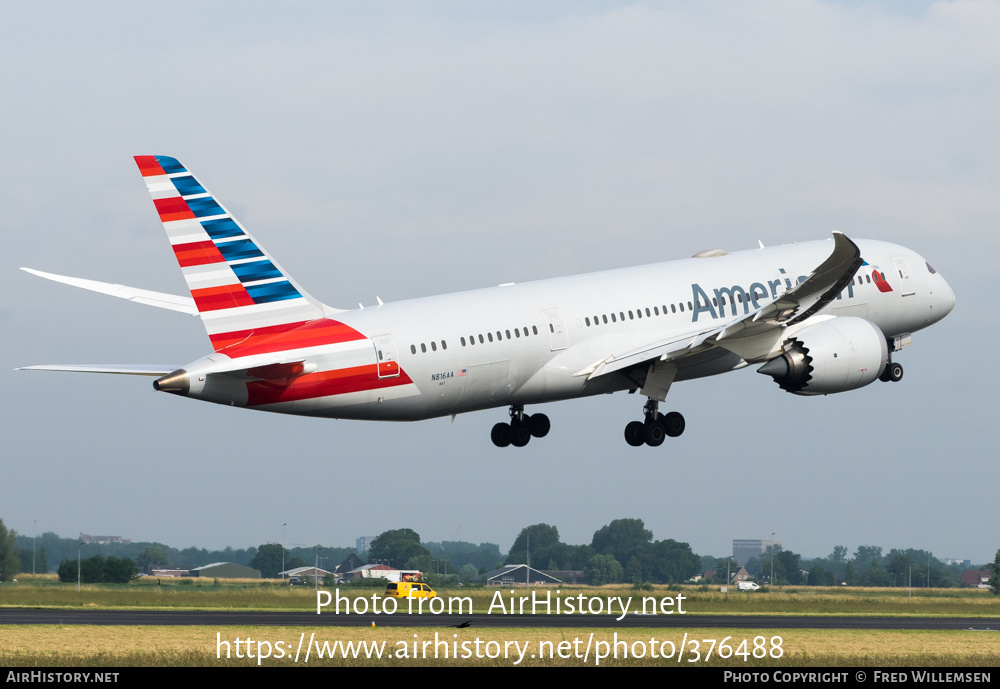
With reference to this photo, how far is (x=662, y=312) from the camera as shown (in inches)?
2077

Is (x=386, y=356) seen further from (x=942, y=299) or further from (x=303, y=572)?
(x=303, y=572)

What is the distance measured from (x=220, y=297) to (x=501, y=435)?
15.3 m

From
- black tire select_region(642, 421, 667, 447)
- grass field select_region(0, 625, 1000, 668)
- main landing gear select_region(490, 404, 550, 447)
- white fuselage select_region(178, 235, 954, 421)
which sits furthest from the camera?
main landing gear select_region(490, 404, 550, 447)

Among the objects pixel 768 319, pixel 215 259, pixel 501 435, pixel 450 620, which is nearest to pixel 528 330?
pixel 501 435

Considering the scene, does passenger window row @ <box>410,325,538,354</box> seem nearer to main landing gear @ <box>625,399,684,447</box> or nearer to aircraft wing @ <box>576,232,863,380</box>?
aircraft wing @ <box>576,232,863,380</box>

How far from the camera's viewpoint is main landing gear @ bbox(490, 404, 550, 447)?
55.7 meters

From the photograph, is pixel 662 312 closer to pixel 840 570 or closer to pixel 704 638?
pixel 704 638

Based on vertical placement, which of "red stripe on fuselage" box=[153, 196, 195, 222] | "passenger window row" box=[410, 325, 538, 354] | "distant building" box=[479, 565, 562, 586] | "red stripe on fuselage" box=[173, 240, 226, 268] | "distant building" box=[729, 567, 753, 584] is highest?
"red stripe on fuselage" box=[153, 196, 195, 222]

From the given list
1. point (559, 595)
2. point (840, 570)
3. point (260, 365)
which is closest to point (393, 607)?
point (559, 595)

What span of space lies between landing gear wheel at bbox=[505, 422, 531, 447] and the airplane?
61mm

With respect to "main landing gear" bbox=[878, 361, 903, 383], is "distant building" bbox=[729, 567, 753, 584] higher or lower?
lower

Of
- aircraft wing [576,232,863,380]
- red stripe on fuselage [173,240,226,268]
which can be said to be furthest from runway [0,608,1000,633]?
red stripe on fuselage [173,240,226,268]

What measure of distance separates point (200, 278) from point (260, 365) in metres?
3.26

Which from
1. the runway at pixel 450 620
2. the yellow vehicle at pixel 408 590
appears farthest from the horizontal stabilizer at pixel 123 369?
the yellow vehicle at pixel 408 590
